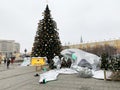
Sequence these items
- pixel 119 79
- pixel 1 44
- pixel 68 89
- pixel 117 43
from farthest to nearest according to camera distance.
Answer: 1. pixel 1 44
2. pixel 117 43
3. pixel 119 79
4. pixel 68 89

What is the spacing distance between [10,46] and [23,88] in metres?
115

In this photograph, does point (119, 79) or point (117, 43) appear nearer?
point (119, 79)

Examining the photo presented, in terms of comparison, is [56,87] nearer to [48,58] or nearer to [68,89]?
[68,89]

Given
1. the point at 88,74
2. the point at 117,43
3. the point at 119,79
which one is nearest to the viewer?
the point at 119,79

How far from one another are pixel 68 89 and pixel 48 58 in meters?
17.2

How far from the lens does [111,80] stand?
13164mm

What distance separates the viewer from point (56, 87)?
11.2 meters

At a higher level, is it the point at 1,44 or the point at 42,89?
the point at 1,44

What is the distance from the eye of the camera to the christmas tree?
91.2 ft

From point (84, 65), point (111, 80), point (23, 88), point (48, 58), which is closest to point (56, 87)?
point (23, 88)

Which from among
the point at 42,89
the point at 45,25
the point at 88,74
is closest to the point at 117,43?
the point at 45,25

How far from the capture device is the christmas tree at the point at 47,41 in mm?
27812

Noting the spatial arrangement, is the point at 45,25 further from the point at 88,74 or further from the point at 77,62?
the point at 88,74

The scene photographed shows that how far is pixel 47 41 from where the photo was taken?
28.3 m
